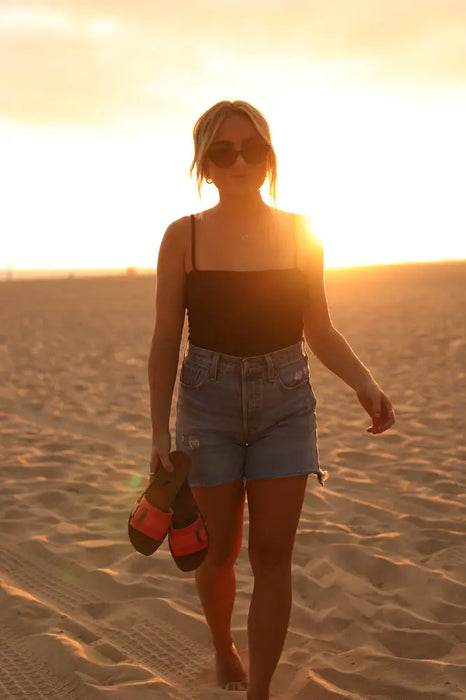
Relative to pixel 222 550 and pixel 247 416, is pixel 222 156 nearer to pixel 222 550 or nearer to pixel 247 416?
pixel 247 416

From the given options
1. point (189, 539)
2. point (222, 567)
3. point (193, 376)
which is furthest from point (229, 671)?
point (193, 376)

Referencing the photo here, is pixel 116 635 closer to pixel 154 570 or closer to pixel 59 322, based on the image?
pixel 154 570

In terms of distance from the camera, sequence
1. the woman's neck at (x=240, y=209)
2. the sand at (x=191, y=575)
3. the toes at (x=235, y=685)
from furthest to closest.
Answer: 1. the sand at (x=191, y=575)
2. the toes at (x=235, y=685)
3. the woman's neck at (x=240, y=209)

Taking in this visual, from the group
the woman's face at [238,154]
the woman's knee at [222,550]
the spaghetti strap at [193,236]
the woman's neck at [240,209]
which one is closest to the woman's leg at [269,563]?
the woman's knee at [222,550]

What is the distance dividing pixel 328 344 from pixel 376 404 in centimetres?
28

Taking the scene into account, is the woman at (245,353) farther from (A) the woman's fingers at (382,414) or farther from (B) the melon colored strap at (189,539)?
(A) the woman's fingers at (382,414)

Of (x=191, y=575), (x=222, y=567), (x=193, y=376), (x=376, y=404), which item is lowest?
(x=191, y=575)

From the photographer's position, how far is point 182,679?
126 inches

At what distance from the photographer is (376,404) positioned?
276 cm

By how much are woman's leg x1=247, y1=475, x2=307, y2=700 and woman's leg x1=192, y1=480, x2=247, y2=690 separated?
0.09 m

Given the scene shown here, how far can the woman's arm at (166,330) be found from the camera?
2.59 metres

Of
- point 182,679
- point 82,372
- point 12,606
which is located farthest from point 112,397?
point 182,679

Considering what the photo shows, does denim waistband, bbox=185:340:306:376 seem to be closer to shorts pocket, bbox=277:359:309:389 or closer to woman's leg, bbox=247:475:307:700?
shorts pocket, bbox=277:359:309:389

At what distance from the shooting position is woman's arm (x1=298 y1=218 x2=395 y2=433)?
2668 mm
